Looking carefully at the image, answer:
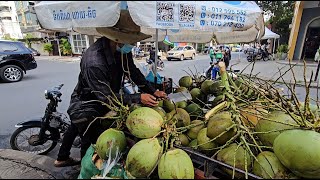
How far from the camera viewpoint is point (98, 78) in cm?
215

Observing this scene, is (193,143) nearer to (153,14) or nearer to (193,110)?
(193,110)

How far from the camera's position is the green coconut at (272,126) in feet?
4.37

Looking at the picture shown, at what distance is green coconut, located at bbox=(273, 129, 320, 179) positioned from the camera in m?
1.13

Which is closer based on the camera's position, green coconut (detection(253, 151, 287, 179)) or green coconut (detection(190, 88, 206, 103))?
green coconut (detection(253, 151, 287, 179))

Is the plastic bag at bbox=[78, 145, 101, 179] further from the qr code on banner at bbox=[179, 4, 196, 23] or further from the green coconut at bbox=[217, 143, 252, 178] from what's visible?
the qr code on banner at bbox=[179, 4, 196, 23]

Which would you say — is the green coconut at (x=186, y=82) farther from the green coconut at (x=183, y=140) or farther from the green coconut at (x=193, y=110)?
the green coconut at (x=183, y=140)

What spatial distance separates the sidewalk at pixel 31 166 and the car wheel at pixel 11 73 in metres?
7.26

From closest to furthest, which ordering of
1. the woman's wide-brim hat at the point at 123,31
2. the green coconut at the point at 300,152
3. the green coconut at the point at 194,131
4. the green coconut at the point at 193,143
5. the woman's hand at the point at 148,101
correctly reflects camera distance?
the green coconut at the point at 300,152, the green coconut at the point at 193,143, the green coconut at the point at 194,131, the woman's hand at the point at 148,101, the woman's wide-brim hat at the point at 123,31

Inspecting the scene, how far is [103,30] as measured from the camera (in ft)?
7.54

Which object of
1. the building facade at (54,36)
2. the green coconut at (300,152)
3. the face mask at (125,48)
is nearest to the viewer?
the green coconut at (300,152)

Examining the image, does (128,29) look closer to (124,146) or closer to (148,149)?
(124,146)

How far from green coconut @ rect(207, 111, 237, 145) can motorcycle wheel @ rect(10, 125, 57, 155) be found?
2709mm

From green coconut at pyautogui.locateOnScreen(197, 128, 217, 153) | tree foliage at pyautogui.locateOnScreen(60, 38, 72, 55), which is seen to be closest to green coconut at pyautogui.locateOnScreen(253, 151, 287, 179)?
green coconut at pyautogui.locateOnScreen(197, 128, 217, 153)

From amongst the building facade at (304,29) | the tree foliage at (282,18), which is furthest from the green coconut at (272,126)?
the tree foliage at (282,18)
